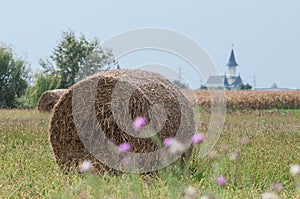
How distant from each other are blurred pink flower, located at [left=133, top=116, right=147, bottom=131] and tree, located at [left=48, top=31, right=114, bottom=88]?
94.1 feet

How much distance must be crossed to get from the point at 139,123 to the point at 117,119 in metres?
0.32

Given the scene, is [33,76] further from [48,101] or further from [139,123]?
[139,123]

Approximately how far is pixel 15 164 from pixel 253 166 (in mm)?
2826

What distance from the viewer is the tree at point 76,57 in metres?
36.3

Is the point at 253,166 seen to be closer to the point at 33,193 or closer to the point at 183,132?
the point at 183,132

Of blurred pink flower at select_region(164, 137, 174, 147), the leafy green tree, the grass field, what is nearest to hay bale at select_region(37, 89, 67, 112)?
the leafy green tree

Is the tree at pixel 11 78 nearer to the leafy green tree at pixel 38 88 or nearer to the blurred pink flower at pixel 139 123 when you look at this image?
the leafy green tree at pixel 38 88

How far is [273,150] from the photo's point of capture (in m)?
8.75

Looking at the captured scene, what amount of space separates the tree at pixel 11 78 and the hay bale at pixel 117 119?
22305 millimetres

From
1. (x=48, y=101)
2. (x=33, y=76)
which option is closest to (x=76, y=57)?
(x=33, y=76)

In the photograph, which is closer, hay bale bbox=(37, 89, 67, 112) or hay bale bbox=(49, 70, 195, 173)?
hay bale bbox=(49, 70, 195, 173)

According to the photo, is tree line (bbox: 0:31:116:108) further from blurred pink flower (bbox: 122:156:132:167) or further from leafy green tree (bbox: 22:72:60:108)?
blurred pink flower (bbox: 122:156:132:167)

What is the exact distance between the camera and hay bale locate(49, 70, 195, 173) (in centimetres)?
699

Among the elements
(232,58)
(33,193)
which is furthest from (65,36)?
(232,58)
